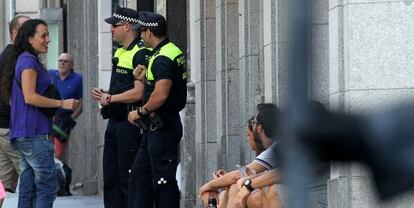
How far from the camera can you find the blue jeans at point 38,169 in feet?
36.5

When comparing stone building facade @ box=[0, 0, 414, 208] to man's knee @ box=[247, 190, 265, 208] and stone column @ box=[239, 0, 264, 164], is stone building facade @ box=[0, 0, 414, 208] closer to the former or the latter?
stone column @ box=[239, 0, 264, 164]

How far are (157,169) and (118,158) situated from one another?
100 cm

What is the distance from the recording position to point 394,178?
1.58m

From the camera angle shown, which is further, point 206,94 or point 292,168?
point 206,94

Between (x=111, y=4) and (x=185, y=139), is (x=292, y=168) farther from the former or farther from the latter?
(x=111, y=4)

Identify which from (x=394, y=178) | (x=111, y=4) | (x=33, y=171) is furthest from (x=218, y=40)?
(x=394, y=178)

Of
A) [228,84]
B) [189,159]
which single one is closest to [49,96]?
[228,84]


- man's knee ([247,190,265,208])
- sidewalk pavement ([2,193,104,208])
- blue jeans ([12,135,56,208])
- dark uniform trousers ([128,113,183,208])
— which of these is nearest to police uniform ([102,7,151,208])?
dark uniform trousers ([128,113,183,208])

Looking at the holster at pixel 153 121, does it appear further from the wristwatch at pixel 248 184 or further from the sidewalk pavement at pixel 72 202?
the sidewalk pavement at pixel 72 202

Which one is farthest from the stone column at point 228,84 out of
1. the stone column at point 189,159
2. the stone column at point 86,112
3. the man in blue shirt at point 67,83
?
the stone column at point 86,112

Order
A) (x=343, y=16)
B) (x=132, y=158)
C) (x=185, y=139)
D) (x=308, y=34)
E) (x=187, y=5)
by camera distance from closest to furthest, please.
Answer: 1. (x=308, y=34)
2. (x=343, y=16)
3. (x=132, y=158)
4. (x=185, y=139)
5. (x=187, y=5)

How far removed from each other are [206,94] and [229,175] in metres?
4.61

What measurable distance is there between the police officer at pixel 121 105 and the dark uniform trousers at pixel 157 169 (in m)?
0.42

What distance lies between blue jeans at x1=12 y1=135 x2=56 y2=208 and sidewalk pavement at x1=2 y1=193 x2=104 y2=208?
4350 mm
